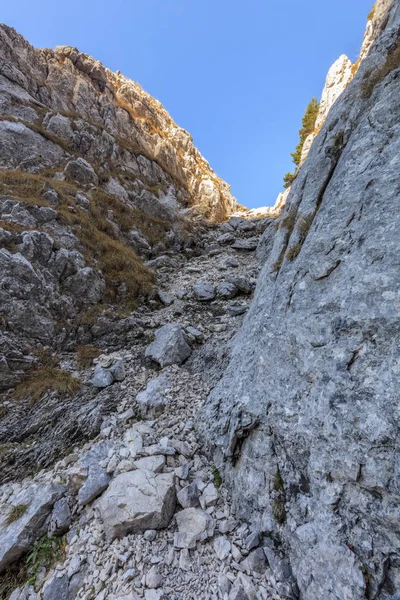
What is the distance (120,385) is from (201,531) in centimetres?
521

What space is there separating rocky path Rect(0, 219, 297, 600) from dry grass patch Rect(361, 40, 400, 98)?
34.2ft

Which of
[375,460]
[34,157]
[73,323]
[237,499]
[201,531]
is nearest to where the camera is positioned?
[375,460]

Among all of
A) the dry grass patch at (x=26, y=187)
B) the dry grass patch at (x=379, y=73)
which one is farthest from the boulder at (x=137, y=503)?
the dry grass patch at (x=26, y=187)

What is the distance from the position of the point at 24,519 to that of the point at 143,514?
9.12 feet

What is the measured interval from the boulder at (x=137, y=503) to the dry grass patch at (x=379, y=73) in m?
13.2

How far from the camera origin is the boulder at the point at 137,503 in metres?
5.04

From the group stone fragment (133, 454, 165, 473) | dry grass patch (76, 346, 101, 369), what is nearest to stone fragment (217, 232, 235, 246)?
dry grass patch (76, 346, 101, 369)

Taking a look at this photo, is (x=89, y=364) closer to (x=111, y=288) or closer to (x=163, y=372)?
(x=163, y=372)

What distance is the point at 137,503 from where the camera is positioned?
5.25 meters

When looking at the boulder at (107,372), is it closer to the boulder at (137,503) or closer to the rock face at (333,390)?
the boulder at (137,503)

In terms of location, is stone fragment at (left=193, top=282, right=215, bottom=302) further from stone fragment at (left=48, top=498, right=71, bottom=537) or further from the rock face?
stone fragment at (left=48, top=498, right=71, bottom=537)

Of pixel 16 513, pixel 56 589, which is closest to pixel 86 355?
pixel 16 513

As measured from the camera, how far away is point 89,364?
996 centimetres

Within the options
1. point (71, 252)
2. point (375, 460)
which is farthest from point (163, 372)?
point (71, 252)
